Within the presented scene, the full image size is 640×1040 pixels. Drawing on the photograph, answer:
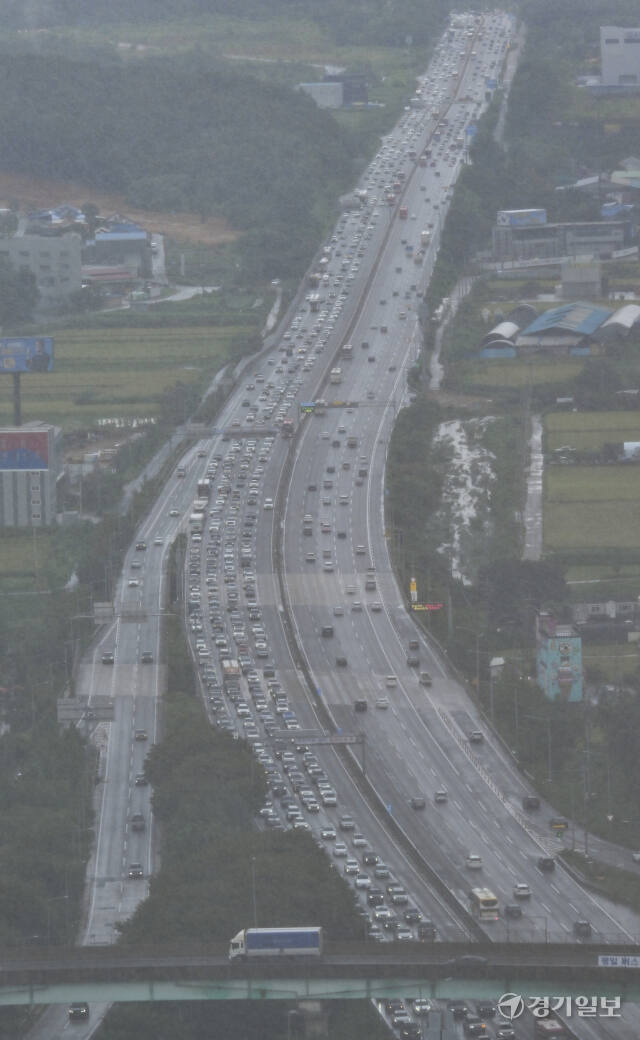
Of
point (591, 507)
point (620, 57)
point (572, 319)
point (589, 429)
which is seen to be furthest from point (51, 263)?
point (620, 57)

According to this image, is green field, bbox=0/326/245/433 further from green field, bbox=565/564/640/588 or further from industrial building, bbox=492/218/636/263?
green field, bbox=565/564/640/588

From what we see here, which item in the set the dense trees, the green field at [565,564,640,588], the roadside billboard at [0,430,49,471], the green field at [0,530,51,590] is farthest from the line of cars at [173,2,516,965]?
the dense trees

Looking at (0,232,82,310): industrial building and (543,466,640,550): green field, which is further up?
(0,232,82,310): industrial building

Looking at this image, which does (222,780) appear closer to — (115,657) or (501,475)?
(115,657)

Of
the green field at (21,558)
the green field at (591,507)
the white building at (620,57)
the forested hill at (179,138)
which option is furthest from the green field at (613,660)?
the white building at (620,57)

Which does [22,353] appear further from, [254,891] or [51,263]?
[254,891]

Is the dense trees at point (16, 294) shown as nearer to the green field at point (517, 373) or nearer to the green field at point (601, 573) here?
the green field at point (517, 373)
